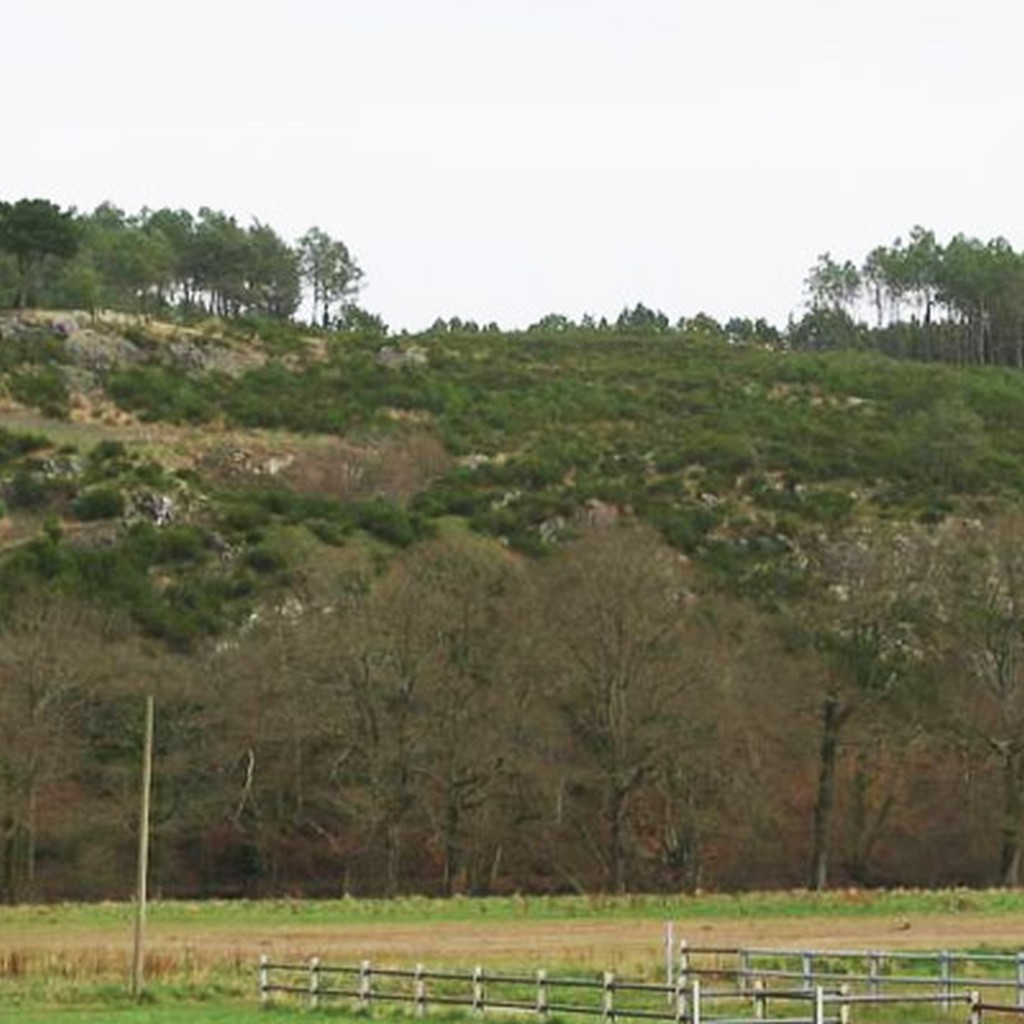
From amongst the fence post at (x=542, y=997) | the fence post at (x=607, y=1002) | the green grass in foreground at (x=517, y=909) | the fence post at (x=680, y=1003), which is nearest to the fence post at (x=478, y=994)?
the fence post at (x=542, y=997)

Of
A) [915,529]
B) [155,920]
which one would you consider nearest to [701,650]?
[155,920]

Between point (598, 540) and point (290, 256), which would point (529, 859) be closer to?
point (598, 540)

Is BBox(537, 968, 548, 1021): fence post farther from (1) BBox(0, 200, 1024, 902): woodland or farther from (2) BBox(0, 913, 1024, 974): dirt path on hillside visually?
(1) BBox(0, 200, 1024, 902): woodland

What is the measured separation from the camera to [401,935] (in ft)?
146

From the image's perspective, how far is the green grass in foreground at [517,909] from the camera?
4850cm

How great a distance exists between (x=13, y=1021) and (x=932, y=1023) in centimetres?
1315

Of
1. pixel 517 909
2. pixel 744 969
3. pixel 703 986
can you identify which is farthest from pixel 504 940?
pixel 744 969

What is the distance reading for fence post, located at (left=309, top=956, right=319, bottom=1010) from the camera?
32438 mm

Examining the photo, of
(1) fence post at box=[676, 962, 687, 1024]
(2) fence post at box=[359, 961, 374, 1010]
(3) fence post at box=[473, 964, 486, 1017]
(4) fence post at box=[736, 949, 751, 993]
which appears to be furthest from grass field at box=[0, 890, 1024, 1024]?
(1) fence post at box=[676, 962, 687, 1024]

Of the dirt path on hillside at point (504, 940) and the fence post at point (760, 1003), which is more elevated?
the fence post at point (760, 1003)

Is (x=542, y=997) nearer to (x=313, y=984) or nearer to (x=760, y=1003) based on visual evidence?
(x=760, y=1003)

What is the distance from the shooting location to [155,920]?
160 ft

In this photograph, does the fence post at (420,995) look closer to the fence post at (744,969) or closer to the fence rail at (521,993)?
the fence rail at (521,993)

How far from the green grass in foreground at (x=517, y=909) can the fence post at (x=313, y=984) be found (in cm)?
1429
